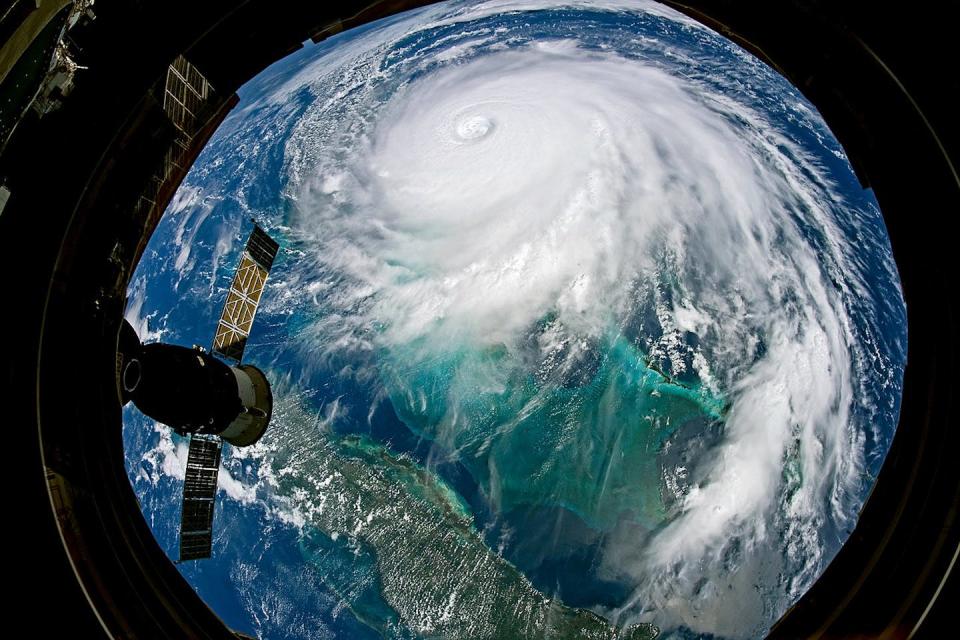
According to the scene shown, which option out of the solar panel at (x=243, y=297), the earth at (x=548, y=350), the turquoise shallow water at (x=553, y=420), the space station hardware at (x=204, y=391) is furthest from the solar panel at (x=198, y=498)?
the turquoise shallow water at (x=553, y=420)

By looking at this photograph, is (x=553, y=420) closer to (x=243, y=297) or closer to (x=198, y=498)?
(x=243, y=297)

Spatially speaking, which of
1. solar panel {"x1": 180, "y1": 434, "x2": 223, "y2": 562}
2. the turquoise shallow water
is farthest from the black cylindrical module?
the turquoise shallow water

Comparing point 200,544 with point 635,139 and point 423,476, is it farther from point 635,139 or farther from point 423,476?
point 635,139

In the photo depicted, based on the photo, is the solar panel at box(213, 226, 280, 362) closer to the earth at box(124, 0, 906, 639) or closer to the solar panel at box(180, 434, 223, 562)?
the solar panel at box(180, 434, 223, 562)

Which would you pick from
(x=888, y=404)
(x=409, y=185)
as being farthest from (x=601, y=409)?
(x=409, y=185)

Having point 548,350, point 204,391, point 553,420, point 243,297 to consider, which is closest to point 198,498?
point 204,391
